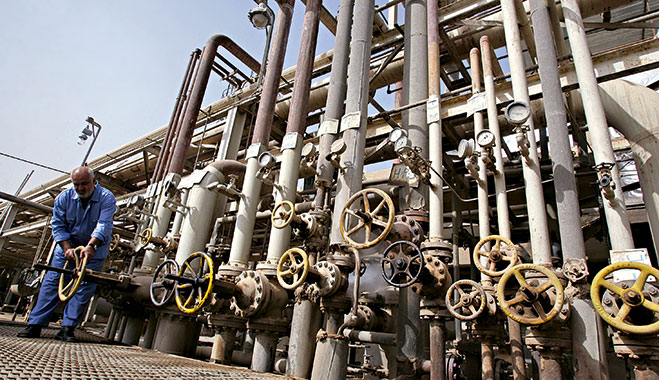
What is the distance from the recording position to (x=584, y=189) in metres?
4.23

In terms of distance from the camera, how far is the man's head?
304 centimetres

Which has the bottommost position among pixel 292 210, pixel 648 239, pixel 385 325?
pixel 385 325

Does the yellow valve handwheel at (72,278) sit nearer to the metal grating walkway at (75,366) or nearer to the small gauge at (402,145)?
the metal grating walkway at (75,366)

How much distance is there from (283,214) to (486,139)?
4.86ft

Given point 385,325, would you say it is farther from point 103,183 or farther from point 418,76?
point 103,183

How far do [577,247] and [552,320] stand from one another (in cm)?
47

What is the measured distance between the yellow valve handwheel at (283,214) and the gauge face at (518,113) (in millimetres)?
1525

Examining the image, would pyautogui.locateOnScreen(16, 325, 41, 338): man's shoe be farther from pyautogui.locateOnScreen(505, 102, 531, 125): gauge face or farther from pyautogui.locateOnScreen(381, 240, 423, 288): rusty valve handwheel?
pyautogui.locateOnScreen(505, 102, 531, 125): gauge face

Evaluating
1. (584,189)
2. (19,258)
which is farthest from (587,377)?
(19,258)

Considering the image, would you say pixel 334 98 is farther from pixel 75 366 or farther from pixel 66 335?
pixel 66 335

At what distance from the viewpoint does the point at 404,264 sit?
85.1 inches

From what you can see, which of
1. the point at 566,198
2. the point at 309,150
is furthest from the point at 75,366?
the point at 566,198

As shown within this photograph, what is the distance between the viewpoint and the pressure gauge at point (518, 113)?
2291mm

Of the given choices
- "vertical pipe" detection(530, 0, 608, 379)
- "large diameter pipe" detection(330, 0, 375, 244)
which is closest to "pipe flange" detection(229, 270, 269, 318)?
"large diameter pipe" detection(330, 0, 375, 244)
